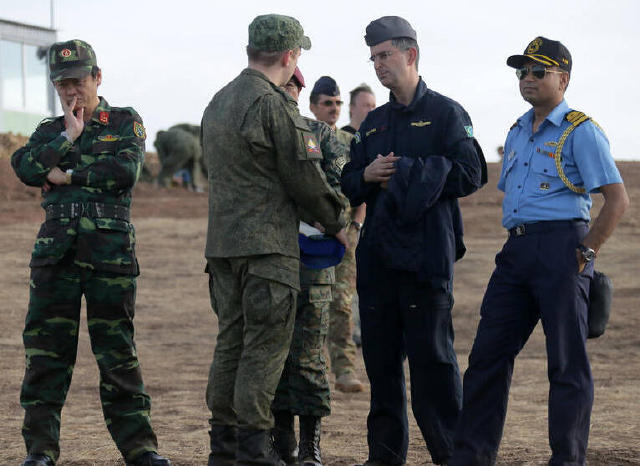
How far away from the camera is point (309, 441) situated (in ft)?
17.5

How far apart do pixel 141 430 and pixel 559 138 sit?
251 cm

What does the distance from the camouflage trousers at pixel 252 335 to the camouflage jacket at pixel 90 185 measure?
735mm

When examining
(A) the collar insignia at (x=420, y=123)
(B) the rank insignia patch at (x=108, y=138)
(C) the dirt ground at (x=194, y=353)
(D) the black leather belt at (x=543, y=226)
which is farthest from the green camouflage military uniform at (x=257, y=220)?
(C) the dirt ground at (x=194, y=353)

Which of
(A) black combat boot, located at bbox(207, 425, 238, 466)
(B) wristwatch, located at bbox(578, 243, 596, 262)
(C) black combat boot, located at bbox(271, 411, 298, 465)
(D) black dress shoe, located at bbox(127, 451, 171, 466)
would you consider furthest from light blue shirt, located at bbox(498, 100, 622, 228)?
(D) black dress shoe, located at bbox(127, 451, 171, 466)

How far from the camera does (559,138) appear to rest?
496 centimetres

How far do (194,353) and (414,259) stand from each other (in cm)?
620

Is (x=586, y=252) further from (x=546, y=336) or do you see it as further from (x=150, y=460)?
(x=150, y=460)

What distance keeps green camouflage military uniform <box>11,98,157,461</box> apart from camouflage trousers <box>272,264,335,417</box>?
763mm

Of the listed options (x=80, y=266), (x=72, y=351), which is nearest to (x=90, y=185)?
(x=80, y=266)

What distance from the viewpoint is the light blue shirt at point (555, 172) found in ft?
15.9

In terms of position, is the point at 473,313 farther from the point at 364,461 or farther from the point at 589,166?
the point at 589,166

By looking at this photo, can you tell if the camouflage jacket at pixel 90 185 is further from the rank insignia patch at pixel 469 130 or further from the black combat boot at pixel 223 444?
the rank insignia patch at pixel 469 130

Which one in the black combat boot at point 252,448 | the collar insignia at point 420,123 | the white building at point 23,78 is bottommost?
the black combat boot at point 252,448

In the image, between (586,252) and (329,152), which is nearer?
(586,252)
